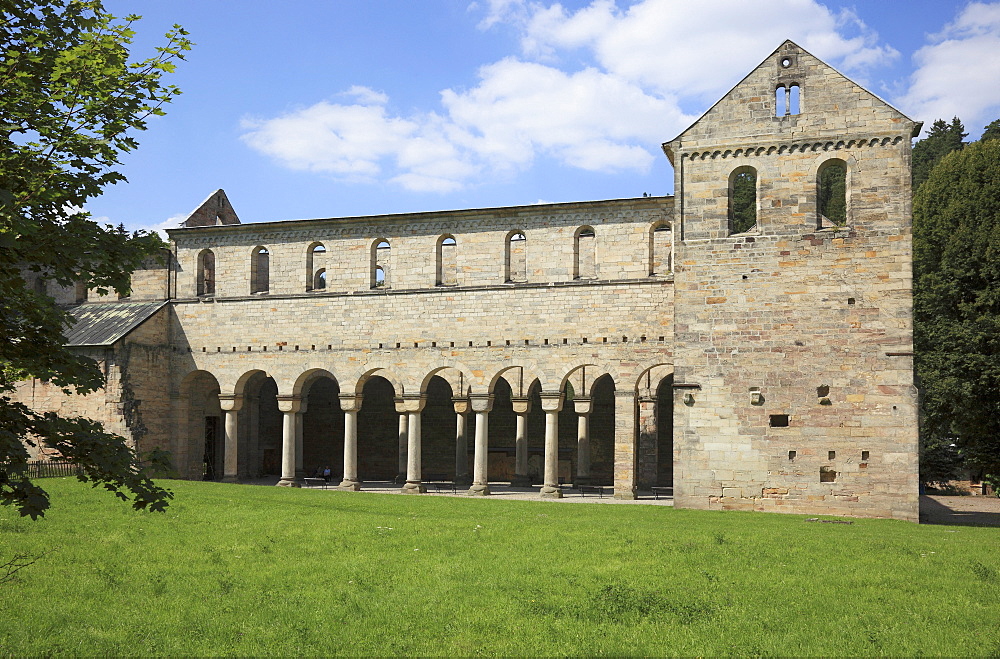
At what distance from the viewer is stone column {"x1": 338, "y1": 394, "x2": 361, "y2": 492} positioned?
2922cm

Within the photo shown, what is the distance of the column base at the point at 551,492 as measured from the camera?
90.2 feet

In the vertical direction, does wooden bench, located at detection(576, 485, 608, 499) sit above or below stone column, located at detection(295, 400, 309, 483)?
below

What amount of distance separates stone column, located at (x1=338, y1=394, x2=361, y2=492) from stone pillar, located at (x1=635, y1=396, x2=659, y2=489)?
1022cm

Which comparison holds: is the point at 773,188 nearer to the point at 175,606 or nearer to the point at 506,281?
the point at 506,281

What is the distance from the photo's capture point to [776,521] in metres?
19.9

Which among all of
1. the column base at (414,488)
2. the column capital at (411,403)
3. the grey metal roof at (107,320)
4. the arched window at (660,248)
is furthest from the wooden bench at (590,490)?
the grey metal roof at (107,320)

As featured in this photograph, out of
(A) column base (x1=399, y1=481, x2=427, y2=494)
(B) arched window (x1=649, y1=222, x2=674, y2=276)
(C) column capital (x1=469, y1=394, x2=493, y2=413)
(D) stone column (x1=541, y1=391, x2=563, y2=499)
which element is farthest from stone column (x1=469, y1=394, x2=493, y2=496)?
(B) arched window (x1=649, y1=222, x2=674, y2=276)

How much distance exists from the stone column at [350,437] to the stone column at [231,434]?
4.06 metres

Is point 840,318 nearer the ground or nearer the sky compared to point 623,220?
nearer the ground

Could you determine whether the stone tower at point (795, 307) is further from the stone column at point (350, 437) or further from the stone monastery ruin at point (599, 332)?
the stone column at point (350, 437)

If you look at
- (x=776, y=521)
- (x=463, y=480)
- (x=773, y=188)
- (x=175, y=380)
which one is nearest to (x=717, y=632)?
(x=776, y=521)

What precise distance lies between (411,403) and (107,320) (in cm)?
1204

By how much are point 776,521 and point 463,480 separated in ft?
47.9

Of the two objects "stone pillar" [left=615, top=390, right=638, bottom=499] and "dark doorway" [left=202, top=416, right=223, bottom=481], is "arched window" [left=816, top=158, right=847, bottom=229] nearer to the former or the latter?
"stone pillar" [left=615, top=390, right=638, bottom=499]
